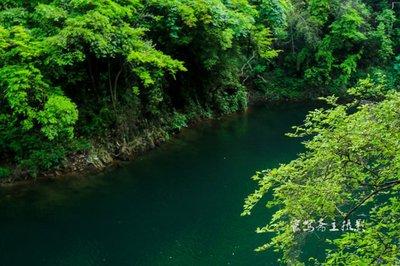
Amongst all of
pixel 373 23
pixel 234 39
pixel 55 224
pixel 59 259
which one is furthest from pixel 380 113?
pixel 373 23

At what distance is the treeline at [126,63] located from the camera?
1541cm

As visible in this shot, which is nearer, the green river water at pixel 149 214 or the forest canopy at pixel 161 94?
the forest canopy at pixel 161 94

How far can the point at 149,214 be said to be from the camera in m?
15.2

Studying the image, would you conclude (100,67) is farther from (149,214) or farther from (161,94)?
(149,214)

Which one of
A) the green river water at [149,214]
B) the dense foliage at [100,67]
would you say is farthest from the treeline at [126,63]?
the green river water at [149,214]

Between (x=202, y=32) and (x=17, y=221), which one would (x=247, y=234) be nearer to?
(x=17, y=221)

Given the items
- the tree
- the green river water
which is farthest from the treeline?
the tree

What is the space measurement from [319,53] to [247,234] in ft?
58.0

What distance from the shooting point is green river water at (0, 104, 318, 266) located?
1275cm

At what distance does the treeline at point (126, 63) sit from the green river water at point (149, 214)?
4.52ft

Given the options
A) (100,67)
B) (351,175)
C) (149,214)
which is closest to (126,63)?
(100,67)

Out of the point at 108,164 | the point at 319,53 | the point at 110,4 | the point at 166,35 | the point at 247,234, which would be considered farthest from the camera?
the point at 319,53

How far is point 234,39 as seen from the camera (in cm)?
2303

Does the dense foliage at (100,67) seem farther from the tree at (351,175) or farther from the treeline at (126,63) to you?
the tree at (351,175)
